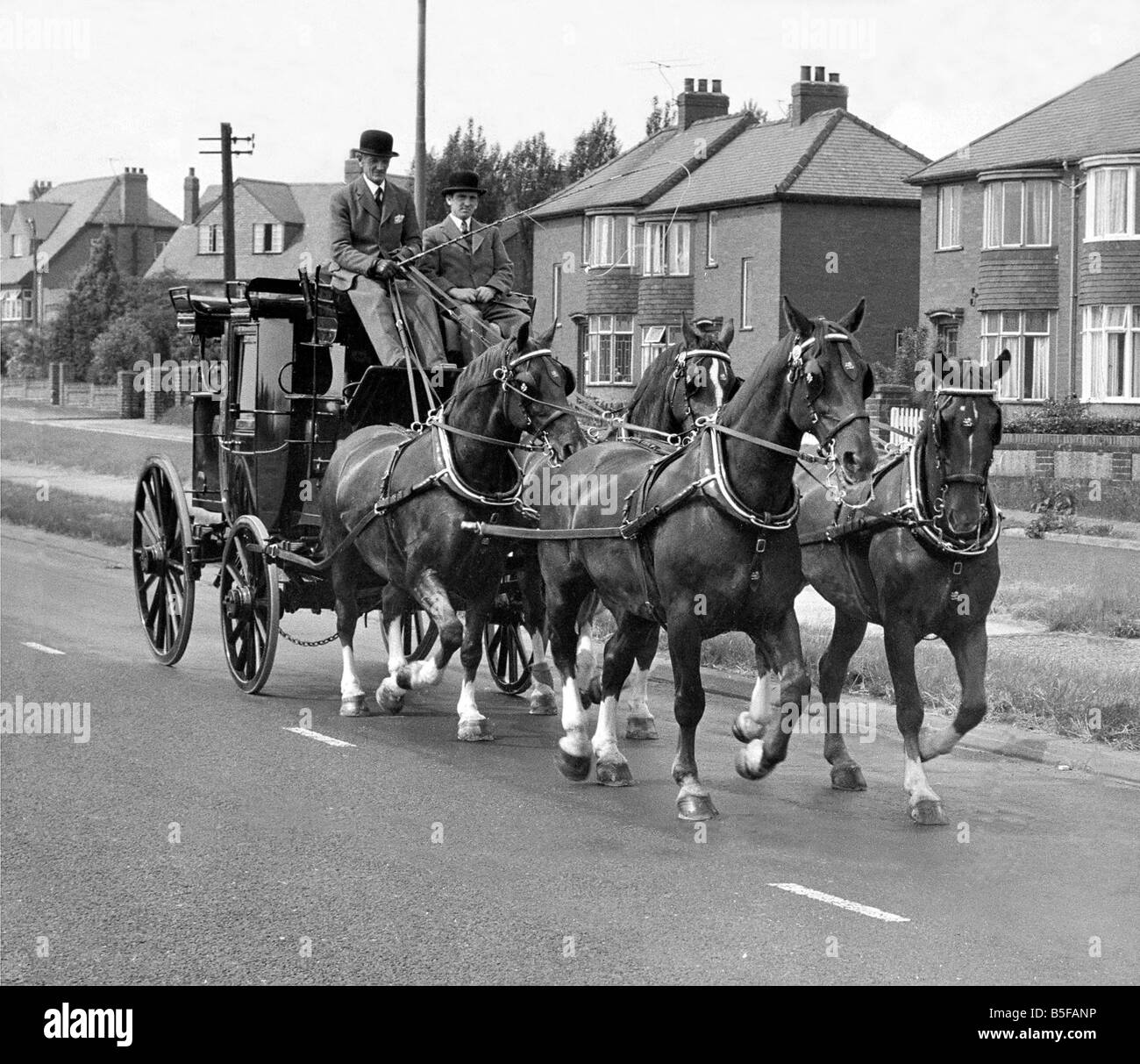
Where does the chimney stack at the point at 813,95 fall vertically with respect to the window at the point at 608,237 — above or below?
above

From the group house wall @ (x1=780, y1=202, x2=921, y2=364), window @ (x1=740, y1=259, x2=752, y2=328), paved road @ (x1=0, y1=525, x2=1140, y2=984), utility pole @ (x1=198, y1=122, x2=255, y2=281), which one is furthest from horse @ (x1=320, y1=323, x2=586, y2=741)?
window @ (x1=740, y1=259, x2=752, y2=328)

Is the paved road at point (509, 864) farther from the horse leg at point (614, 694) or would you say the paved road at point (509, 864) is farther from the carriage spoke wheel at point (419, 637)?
the carriage spoke wheel at point (419, 637)

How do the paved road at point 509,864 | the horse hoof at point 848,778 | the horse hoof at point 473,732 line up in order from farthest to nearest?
the horse hoof at point 473,732 < the horse hoof at point 848,778 < the paved road at point 509,864

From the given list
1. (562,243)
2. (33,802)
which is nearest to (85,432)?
(562,243)

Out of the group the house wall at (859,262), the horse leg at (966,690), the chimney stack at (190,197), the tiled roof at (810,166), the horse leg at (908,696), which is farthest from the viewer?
the chimney stack at (190,197)

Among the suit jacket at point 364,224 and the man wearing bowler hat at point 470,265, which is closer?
the man wearing bowler hat at point 470,265

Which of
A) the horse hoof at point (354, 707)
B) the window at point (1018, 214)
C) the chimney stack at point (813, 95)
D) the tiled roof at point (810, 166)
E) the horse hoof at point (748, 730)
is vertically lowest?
the horse hoof at point (354, 707)

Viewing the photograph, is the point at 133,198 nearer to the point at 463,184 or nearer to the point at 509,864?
the point at 463,184

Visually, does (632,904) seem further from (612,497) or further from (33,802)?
(33,802)

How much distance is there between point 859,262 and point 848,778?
4442 centimetres

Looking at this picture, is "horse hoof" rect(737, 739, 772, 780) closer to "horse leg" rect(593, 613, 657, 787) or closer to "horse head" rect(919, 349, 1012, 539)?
"horse leg" rect(593, 613, 657, 787)

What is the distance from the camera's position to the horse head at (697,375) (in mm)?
Result: 9875

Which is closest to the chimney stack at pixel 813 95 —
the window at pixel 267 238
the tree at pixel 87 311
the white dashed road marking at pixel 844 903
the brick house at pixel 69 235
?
the tree at pixel 87 311

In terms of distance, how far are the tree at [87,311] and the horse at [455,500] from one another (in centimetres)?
6862
